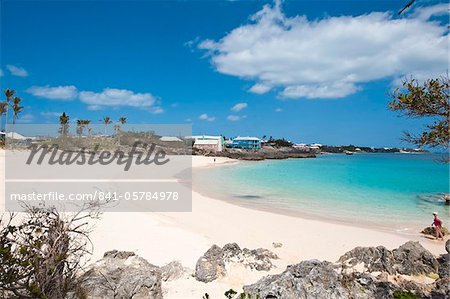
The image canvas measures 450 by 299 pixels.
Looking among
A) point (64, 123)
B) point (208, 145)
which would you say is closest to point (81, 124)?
point (64, 123)

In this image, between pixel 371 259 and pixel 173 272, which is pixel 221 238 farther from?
pixel 371 259

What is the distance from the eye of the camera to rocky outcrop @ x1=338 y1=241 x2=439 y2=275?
6734mm

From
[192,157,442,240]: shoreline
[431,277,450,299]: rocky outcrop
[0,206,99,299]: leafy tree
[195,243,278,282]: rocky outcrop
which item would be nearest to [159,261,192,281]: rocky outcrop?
[195,243,278,282]: rocky outcrop

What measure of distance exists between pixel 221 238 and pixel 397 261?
17.0 ft

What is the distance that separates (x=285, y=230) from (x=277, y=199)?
8431mm

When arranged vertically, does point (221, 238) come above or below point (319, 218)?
above

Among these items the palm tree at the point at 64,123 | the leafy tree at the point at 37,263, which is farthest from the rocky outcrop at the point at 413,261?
the palm tree at the point at 64,123

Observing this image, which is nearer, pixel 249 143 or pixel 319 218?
pixel 319 218

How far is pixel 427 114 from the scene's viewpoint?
427 centimetres

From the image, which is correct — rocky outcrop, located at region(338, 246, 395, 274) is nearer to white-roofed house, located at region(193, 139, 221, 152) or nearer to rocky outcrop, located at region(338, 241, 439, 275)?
rocky outcrop, located at region(338, 241, 439, 275)

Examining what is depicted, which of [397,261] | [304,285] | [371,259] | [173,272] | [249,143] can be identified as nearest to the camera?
[304,285]

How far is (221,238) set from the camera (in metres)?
10.1

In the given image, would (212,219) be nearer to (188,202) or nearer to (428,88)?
(188,202)

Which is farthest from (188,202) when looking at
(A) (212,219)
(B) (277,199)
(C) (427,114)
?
(C) (427,114)
